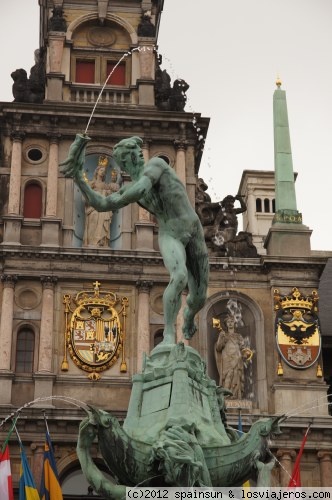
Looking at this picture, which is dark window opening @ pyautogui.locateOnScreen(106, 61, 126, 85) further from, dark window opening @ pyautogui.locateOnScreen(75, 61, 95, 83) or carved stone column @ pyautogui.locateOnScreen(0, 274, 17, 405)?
carved stone column @ pyautogui.locateOnScreen(0, 274, 17, 405)

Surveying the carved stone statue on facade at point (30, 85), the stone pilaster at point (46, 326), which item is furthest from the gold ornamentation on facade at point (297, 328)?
the carved stone statue on facade at point (30, 85)

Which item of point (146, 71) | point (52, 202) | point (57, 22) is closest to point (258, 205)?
point (146, 71)

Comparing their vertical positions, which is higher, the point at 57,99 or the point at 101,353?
the point at 57,99

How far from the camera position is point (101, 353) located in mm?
23969

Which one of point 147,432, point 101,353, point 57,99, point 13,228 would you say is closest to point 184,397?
point 147,432

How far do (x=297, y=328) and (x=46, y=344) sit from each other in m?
5.79

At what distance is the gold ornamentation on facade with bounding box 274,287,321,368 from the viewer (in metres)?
24.4

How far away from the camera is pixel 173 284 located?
9.41 m

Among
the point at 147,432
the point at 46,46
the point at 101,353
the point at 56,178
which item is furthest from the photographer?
the point at 46,46

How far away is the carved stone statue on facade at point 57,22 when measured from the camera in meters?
28.1

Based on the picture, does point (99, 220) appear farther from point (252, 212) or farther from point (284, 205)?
point (252, 212)

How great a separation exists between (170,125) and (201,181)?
162 centimetres

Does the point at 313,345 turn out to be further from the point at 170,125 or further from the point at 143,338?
the point at 170,125

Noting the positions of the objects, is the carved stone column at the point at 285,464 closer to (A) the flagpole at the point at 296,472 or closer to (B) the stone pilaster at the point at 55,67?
(A) the flagpole at the point at 296,472
